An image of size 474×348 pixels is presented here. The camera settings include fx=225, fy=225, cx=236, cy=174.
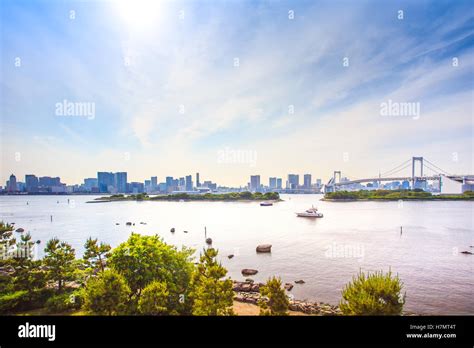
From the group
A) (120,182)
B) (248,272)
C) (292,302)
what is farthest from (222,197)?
(292,302)

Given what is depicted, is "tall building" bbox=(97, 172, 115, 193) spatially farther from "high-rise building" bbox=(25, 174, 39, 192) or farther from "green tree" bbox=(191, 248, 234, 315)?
"green tree" bbox=(191, 248, 234, 315)

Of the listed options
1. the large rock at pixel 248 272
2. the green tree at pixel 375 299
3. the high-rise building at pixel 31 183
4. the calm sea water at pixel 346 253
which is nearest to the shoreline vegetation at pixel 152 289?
the green tree at pixel 375 299

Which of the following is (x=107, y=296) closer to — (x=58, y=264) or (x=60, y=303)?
(x=60, y=303)

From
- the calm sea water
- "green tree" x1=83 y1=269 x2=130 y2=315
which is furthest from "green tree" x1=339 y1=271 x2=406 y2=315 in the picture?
"green tree" x1=83 y1=269 x2=130 y2=315

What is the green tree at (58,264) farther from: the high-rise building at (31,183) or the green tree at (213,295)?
the high-rise building at (31,183)
